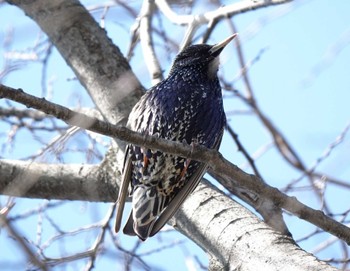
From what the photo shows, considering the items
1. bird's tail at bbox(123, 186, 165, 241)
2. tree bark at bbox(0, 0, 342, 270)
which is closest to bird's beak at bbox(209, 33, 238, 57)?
tree bark at bbox(0, 0, 342, 270)

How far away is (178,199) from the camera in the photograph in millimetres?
3852

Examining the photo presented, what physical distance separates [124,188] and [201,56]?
111 centimetres

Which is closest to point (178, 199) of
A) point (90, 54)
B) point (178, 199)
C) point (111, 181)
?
point (178, 199)

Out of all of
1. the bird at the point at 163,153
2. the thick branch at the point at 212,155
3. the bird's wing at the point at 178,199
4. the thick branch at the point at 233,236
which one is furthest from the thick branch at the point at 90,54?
the thick branch at the point at 212,155

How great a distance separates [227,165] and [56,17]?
233cm

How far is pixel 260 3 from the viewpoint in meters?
3.86

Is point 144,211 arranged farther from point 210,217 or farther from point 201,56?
point 201,56

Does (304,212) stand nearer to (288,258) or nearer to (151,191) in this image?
(288,258)

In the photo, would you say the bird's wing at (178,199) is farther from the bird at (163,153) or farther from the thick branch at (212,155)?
the thick branch at (212,155)

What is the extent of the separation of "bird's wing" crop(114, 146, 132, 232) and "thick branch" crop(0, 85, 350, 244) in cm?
109

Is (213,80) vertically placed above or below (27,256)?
above

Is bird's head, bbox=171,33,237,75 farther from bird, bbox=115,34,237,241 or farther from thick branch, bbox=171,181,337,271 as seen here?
thick branch, bbox=171,181,337,271

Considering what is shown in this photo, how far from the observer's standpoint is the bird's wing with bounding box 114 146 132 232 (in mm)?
3795

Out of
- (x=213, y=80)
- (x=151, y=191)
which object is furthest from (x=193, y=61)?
(x=151, y=191)
